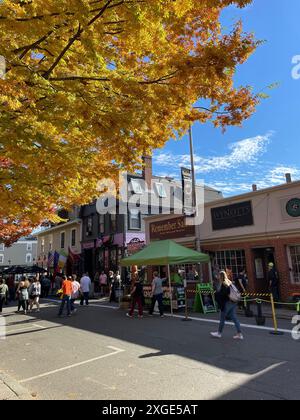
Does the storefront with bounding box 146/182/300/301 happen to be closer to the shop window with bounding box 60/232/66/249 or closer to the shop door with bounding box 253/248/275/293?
the shop door with bounding box 253/248/275/293

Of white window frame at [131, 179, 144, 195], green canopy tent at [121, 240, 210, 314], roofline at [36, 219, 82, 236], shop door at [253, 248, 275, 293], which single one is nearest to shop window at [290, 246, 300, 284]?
shop door at [253, 248, 275, 293]

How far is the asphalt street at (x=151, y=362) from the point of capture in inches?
197

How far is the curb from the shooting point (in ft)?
15.5

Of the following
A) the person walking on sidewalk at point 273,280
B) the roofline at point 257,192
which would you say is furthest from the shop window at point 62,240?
the person walking on sidewalk at point 273,280

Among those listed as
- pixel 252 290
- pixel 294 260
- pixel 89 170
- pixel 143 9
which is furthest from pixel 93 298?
pixel 143 9

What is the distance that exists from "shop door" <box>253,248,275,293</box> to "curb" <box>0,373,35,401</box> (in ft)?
42.1

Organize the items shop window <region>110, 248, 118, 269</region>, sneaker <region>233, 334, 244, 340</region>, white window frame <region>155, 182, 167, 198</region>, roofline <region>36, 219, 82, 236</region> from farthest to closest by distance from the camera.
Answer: roofline <region>36, 219, 82, 236</region>, white window frame <region>155, 182, 167, 198</region>, shop window <region>110, 248, 118, 269</region>, sneaker <region>233, 334, 244, 340</region>

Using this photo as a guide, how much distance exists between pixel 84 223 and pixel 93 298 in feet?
40.5

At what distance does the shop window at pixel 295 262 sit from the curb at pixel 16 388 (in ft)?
41.1

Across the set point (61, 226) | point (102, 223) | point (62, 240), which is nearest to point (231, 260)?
point (102, 223)

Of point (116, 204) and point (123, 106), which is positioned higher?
point (116, 204)

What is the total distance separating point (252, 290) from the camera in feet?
51.9

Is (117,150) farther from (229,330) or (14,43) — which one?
(229,330)

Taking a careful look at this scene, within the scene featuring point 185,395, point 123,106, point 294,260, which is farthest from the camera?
point 294,260
